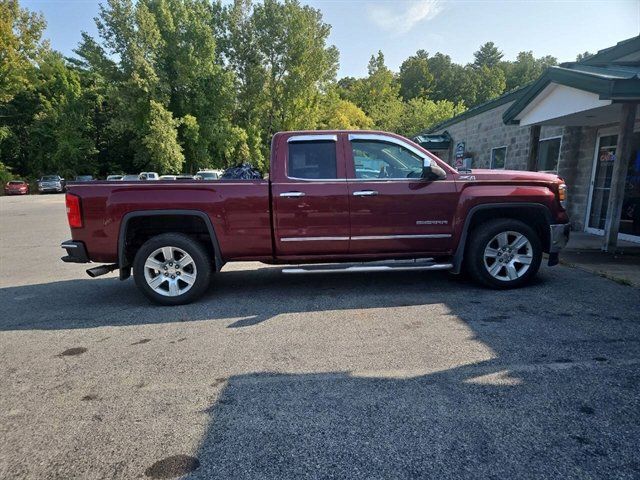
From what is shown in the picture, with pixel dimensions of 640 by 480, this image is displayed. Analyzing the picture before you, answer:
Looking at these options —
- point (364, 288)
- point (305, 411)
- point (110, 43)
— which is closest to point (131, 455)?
point (305, 411)

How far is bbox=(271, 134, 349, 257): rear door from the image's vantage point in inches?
196

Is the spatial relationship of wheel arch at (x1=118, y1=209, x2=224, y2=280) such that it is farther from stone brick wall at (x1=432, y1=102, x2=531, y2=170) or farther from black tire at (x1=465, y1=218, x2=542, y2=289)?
stone brick wall at (x1=432, y1=102, x2=531, y2=170)

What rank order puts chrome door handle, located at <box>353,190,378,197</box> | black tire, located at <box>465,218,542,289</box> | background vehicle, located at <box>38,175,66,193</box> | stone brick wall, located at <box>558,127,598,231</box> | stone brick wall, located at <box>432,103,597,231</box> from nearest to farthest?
chrome door handle, located at <box>353,190,378,197</box> < black tire, located at <box>465,218,542,289</box> < stone brick wall, located at <box>558,127,598,231</box> < stone brick wall, located at <box>432,103,597,231</box> < background vehicle, located at <box>38,175,66,193</box>

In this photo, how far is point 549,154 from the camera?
11.4m

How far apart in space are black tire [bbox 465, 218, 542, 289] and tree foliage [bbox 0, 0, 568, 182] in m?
34.4

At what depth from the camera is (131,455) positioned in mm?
2379

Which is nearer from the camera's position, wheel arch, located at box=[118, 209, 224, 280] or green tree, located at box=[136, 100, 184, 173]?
wheel arch, located at box=[118, 209, 224, 280]

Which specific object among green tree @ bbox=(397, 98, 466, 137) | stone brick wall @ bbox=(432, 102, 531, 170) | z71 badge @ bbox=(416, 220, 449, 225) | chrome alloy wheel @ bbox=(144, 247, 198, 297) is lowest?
chrome alloy wheel @ bbox=(144, 247, 198, 297)

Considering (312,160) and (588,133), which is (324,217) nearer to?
(312,160)

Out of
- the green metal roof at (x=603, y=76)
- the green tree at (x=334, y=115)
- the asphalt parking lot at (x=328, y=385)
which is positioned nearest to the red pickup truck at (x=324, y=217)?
the asphalt parking lot at (x=328, y=385)

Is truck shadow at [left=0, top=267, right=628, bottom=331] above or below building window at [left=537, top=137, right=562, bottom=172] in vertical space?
below

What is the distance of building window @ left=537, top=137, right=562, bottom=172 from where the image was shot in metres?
11.0

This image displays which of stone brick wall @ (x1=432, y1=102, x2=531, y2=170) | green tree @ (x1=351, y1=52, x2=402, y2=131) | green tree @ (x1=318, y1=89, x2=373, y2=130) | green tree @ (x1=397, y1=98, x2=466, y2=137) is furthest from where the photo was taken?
green tree @ (x1=351, y1=52, x2=402, y2=131)

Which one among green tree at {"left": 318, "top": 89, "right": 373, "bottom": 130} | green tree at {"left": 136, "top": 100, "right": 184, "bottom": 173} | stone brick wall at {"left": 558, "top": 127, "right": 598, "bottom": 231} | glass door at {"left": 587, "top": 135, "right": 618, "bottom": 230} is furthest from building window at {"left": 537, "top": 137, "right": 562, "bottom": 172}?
green tree at {"left": 318, "top": 89, "right": 373, "bottom": 130}
